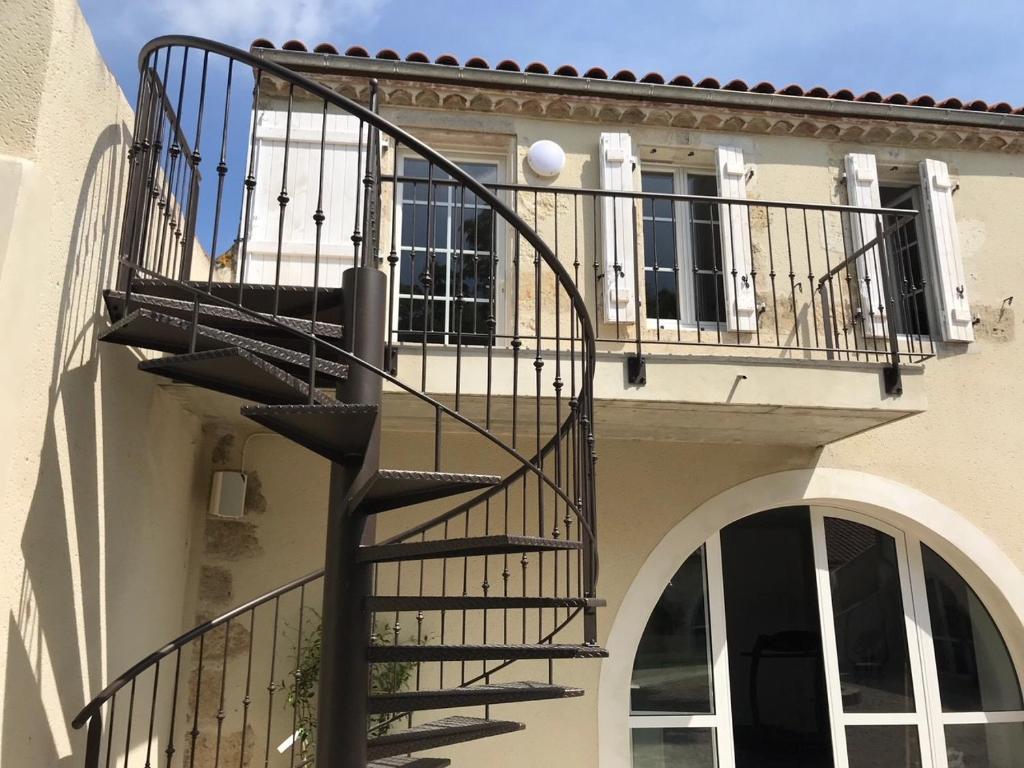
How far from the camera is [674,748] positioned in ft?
15.0

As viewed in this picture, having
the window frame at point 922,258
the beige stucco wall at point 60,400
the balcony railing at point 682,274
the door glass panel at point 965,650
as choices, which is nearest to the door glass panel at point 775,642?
the door glass panel at point 965,650

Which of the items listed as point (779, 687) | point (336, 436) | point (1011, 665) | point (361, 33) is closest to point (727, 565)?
point (779, 687)

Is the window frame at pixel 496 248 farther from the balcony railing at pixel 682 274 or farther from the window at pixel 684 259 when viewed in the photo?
the window at pixel 684 259

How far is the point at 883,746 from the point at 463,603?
3.04m

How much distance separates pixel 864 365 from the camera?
13.6 feet

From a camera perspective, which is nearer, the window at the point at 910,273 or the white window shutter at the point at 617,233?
the white window shutter at the point at 617,233

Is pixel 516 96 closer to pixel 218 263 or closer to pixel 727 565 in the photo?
pixel 218 263

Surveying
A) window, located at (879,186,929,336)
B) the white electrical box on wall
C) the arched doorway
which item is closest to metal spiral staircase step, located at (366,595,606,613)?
the white electrical box on wall

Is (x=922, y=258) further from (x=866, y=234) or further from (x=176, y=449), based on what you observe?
(x=176, y=449)

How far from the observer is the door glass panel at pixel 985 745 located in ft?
15.7

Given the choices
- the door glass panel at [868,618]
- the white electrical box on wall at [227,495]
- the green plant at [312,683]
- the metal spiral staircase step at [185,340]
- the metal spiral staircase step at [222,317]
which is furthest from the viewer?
the door glass panel at [868,618]

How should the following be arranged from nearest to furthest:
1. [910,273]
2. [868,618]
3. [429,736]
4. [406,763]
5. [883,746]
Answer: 1. [429,736]
2. [406,763]
3. [883,746]
4. [868,618]
5. [910,273]

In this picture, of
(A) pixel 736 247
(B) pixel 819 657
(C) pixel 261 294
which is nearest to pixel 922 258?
(A) pixel 736 247

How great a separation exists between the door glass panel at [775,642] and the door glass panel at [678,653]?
15 cm
